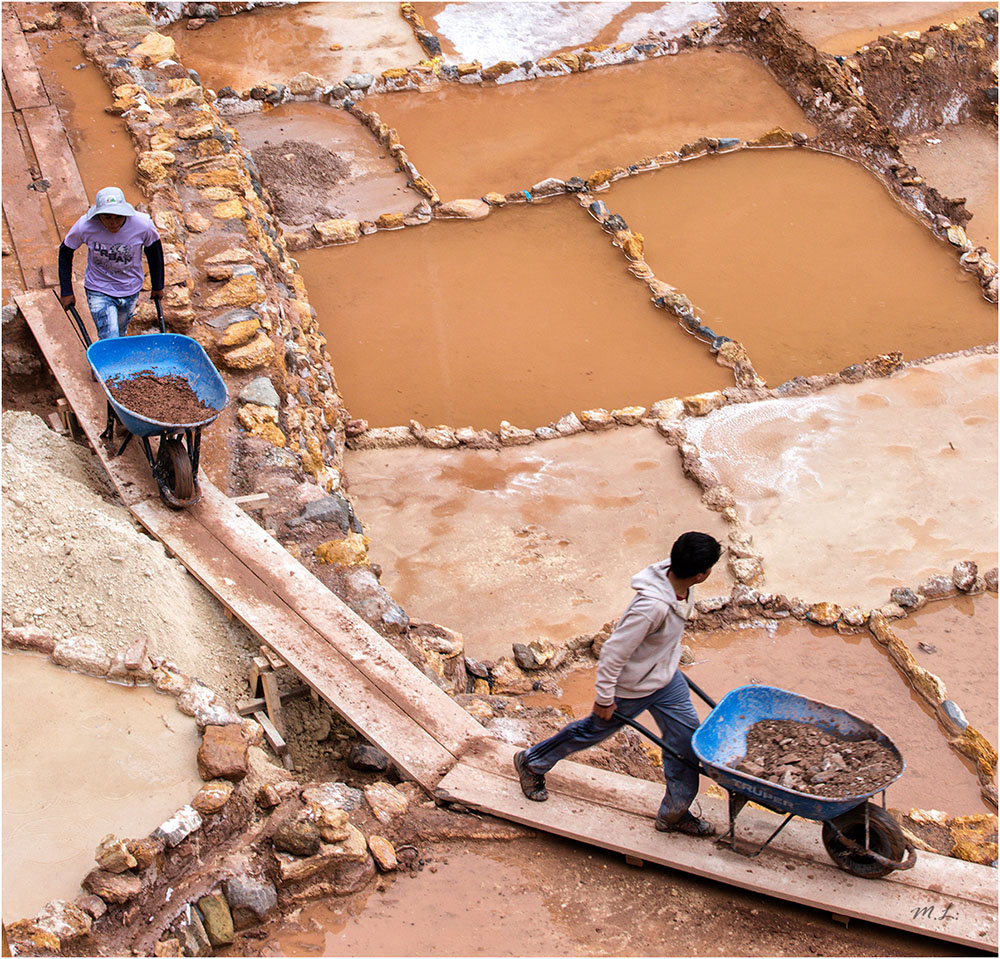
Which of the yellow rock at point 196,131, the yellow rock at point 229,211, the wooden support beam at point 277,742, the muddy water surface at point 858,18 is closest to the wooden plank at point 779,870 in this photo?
the wooden support beam at point 277,742

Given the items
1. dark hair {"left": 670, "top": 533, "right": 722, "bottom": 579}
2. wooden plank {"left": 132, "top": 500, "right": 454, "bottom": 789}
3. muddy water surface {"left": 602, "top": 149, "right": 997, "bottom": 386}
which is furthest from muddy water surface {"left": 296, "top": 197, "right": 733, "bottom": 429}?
dark hair {"left": 670, "top": 533, "right": 722, "bottom": 579}

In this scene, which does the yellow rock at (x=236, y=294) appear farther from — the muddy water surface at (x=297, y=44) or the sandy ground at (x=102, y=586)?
the muddy water surface at (x=297, y=44)

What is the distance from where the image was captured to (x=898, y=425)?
28.6 feet

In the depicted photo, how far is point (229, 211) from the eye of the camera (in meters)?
9.05

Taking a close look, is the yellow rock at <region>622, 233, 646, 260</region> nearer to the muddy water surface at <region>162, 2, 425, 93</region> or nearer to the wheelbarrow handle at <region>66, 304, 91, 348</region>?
the muddy water surface at <region>162, 2, 425, 93</region>

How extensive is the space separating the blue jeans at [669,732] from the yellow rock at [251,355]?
400cm

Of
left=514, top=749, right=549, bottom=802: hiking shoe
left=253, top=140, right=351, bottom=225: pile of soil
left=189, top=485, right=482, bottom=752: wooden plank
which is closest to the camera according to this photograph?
left=514, top=749, right=549, bottom=802: hiking shoe

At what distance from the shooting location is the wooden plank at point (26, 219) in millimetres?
8195

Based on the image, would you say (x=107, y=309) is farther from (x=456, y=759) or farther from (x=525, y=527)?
(x=456, y=759)

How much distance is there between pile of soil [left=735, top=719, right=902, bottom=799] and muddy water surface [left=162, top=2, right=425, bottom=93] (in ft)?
36.1

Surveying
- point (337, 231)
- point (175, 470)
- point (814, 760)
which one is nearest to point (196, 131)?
point (337, 231)

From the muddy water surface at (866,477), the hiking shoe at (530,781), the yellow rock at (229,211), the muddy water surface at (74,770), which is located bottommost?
the muddy water surface at (866,477)

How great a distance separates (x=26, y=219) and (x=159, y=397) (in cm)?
384

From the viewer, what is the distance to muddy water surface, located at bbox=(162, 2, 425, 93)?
13273mm
